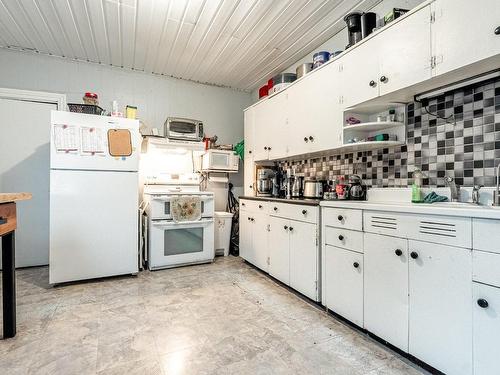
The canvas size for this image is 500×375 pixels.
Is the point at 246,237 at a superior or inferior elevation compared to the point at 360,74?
inferior

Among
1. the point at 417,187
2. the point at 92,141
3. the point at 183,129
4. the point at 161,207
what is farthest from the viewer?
the point at 183,129

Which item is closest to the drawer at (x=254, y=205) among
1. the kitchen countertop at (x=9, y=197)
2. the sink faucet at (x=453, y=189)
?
the sink faucet at (x=453, y=189)

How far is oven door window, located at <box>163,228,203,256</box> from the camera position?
3230mm

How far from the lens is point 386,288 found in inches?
64.7

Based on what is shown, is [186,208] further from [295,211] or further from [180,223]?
[295,211]

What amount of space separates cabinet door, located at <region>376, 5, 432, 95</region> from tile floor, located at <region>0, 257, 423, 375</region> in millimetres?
1754

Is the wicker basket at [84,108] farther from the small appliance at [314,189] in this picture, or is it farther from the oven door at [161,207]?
the small appliance at [314,189]

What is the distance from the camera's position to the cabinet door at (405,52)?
166 centimetres

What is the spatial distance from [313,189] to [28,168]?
347 centimetres

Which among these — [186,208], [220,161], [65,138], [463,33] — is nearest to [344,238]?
[463,33]

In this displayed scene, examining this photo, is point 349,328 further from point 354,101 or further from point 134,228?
point 134,228

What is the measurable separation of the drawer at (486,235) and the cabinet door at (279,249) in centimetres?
151

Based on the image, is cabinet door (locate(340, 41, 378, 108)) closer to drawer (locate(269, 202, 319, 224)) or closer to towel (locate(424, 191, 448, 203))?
towel (locate(424, 191, 448, 203))

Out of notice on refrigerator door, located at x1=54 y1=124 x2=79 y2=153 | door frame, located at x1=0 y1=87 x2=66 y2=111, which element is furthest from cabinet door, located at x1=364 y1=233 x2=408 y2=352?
door frame, located at x1=0 y1=87 x2=66 y2=111
